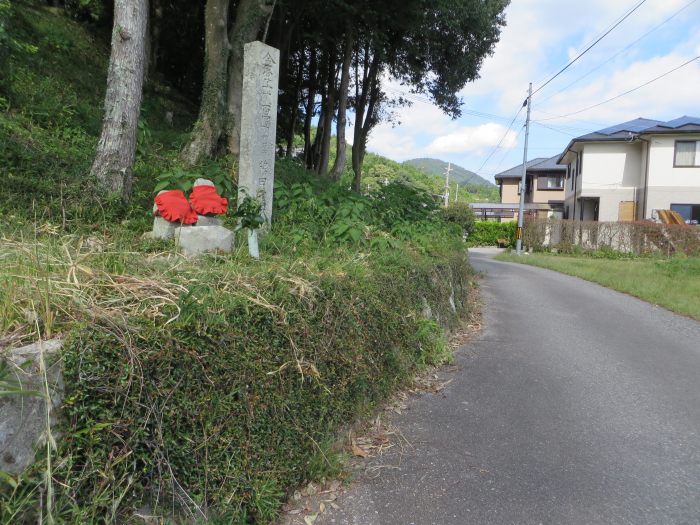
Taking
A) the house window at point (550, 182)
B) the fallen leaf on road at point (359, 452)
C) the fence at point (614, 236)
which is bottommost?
Result: the fallen leaf on road at point (359, 452)

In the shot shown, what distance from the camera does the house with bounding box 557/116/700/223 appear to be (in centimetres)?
2581

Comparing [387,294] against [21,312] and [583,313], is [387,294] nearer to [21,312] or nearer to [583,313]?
[21,312]

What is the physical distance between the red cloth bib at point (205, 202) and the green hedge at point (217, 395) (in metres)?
1.05

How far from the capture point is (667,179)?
85.5ft

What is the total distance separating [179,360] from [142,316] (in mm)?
288

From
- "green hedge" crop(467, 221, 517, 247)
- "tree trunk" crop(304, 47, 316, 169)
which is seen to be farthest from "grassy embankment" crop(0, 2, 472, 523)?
"green hedge" crop(467, 221, 517, 247)

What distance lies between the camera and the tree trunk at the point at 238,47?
9641 millimetres

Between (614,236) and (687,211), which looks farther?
(687,211)

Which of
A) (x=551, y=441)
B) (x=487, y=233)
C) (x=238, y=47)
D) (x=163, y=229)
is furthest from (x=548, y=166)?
(x=163, y=229)

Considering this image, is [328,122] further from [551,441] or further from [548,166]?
[548,166]

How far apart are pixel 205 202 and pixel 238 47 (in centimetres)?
656

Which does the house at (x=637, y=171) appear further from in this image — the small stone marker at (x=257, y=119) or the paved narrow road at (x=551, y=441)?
the small stone marker at (x=257, y=119)

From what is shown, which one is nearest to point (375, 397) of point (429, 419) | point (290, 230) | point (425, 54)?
point (429, 419)

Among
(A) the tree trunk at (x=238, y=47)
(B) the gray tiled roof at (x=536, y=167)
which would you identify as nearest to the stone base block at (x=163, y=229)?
(A) the tree trunk at (x=238, y=47)
